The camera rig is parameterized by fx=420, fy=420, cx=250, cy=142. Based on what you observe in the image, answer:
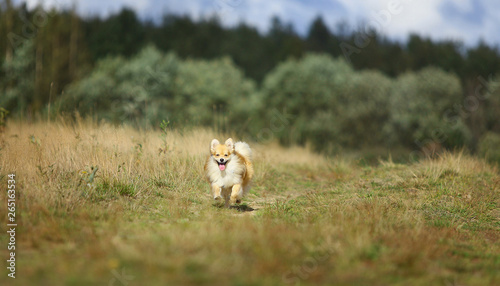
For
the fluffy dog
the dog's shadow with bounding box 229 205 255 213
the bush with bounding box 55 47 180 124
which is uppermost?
the bush with bounding box 55 47 180 124

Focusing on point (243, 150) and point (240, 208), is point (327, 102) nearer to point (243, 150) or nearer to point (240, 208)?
point (243, 150)

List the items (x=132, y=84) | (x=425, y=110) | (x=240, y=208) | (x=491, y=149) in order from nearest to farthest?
(x=240, y=208) < (x=491, y=149) < (x=425, y=110) < (x=132, y=84)

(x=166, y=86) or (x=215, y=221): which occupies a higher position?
(x=166, y=86)

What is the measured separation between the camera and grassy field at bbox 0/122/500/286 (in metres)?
4.63

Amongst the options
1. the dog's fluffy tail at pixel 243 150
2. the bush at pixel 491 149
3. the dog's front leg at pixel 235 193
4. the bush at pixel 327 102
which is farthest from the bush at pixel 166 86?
the dog's front leg at pixel 235 193

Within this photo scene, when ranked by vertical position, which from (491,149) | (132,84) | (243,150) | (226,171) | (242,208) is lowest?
(242,208)

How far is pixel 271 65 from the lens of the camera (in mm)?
63750

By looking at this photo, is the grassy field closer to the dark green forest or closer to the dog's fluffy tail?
the dog's fluffy tail

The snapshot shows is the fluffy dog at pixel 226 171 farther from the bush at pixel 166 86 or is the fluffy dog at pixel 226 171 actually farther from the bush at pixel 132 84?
the bush at pixel 166 86

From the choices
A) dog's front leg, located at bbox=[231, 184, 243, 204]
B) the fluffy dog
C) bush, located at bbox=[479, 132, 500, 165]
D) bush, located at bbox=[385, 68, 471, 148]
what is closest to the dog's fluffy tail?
the fluffy dog

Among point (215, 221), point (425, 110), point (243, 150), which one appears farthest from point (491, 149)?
point (215, 221)

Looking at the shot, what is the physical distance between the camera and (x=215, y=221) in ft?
23.3

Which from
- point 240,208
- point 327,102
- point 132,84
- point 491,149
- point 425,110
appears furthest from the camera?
point 327,102

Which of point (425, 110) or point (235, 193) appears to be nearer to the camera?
point (235, 193)
